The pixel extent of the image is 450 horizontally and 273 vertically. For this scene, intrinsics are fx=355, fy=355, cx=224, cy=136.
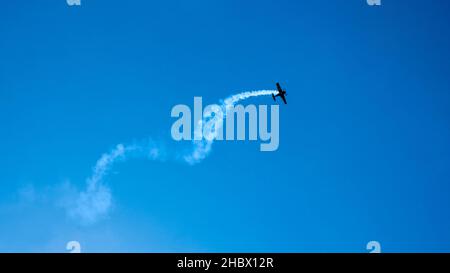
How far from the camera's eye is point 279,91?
49.1 meters
